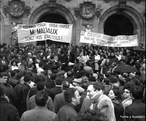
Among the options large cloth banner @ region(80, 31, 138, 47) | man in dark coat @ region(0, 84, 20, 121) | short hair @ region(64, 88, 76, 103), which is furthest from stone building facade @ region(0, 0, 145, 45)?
short hair @ region(64, 88, 76, 103)

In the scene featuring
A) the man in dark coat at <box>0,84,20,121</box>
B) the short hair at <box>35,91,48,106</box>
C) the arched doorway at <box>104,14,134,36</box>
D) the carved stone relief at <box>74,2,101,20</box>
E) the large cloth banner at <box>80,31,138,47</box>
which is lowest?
→ the man in dark coat at <box>0,84,20,121</box>

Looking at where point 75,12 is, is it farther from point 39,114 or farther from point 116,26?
point 39,114

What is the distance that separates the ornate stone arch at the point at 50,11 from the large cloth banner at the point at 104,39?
802cm

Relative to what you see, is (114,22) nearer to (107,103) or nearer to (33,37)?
(33,37)

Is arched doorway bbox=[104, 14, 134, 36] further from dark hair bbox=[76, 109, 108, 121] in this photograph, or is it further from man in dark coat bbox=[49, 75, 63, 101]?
dark hair bbox=[76, 109, 108, 121]

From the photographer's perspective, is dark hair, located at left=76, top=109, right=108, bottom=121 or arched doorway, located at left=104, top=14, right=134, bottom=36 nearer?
dark hair, located at left=76, top=109, right=108, bottom=121

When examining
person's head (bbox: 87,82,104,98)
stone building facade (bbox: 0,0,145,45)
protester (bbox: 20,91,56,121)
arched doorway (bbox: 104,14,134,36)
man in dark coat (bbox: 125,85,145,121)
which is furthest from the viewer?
arched doorway (bbox: 104,14,134,36)

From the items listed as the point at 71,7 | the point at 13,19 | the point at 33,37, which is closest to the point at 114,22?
the point at 71,7

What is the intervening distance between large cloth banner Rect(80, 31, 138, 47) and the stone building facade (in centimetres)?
739

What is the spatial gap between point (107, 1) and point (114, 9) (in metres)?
0.98

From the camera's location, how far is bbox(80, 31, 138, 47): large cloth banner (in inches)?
630

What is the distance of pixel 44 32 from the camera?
549 inches

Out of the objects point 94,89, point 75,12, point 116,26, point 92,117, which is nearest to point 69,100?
point 94,89

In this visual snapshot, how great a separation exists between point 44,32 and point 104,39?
3761 millimetres
